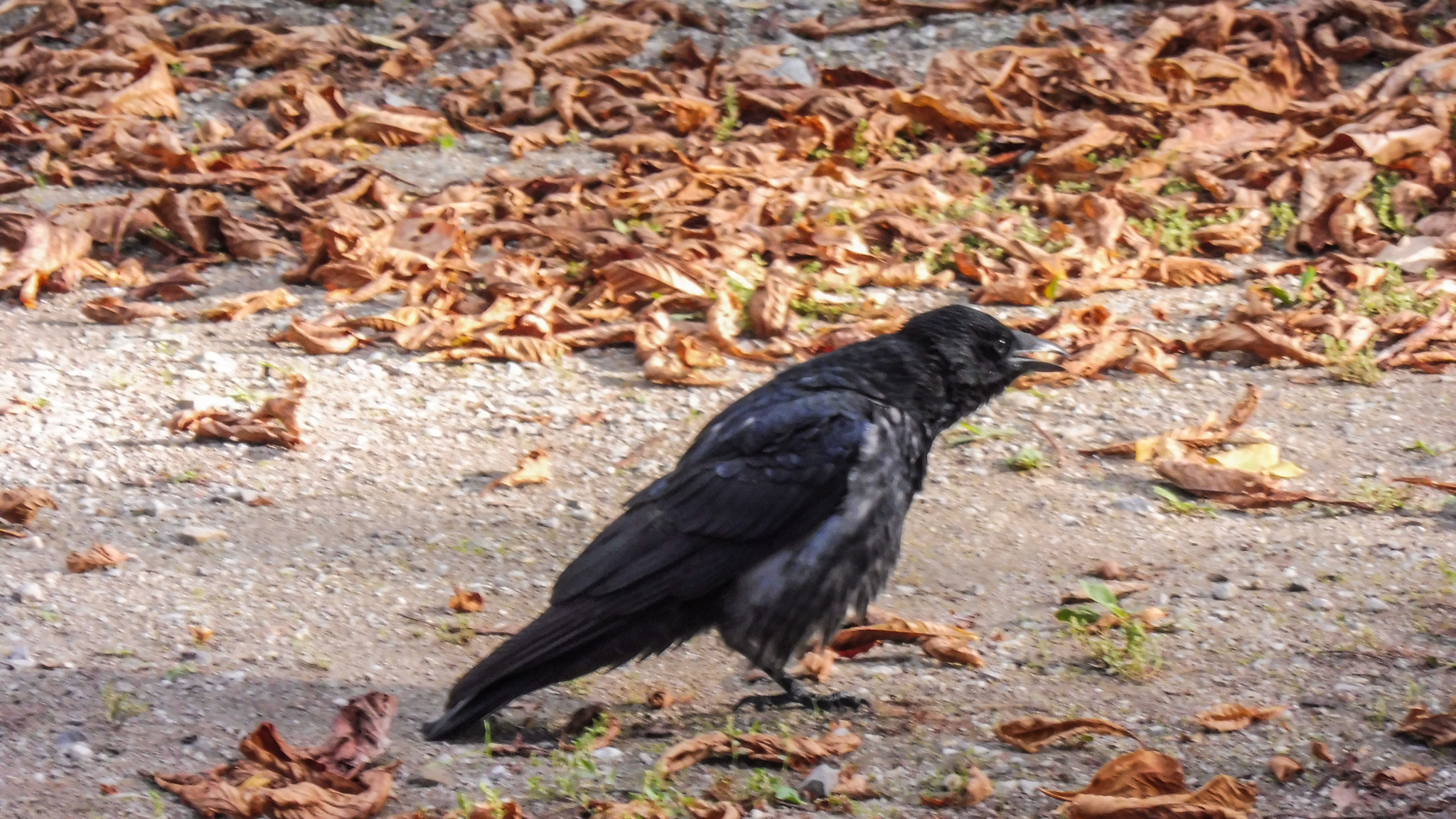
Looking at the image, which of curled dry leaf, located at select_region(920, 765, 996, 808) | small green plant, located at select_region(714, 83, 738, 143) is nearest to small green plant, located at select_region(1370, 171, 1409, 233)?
small green plant, located at select_region(714, 83, 738, 143)

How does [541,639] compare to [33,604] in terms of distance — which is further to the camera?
[33,604]

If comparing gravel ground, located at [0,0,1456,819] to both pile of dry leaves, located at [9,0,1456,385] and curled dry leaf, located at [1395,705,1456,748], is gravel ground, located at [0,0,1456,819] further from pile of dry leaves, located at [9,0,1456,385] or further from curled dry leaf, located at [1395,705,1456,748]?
pile of dry leaves, located at [9,0,1456,385]

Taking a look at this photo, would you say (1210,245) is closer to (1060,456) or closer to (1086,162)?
(1086,162)

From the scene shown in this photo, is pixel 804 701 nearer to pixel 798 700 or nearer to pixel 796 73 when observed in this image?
pixel 798 700

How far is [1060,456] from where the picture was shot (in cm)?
568

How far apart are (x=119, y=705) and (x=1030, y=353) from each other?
2865 millimetres

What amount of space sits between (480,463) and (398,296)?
5.41ft

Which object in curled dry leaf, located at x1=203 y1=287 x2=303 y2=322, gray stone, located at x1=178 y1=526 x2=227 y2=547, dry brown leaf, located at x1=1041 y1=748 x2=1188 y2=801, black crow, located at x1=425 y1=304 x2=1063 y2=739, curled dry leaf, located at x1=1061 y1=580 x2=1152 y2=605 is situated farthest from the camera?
curled dry leaf, located at x1=203 y1=287 x2=303 y2=322

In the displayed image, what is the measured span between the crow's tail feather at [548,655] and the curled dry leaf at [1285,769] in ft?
5.09

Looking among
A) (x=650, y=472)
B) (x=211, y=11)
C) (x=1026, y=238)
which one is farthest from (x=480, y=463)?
(x=211, y=11)

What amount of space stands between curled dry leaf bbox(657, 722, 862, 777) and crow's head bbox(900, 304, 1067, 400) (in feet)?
4.13

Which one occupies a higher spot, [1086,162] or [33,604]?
[1086,162]

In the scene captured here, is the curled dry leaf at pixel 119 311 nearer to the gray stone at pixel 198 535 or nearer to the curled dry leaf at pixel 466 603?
the gray stone at pixel 198 535

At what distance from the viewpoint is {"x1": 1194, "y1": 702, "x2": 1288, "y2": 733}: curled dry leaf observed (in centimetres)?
381
